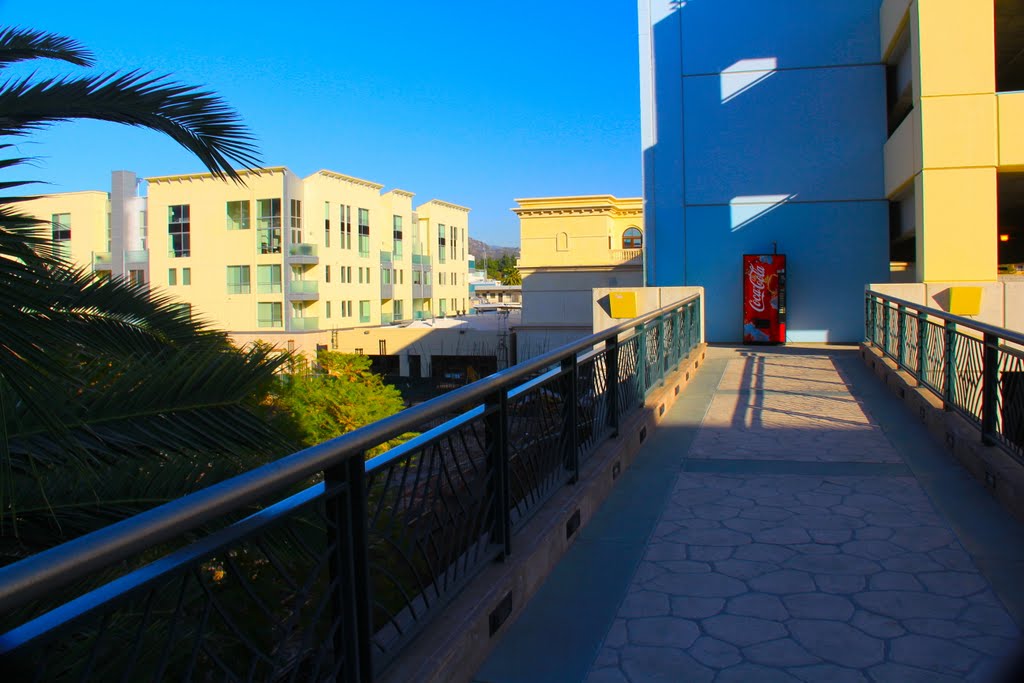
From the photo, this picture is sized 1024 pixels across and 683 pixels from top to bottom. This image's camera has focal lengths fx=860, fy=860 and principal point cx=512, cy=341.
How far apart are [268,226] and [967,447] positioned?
50751mm

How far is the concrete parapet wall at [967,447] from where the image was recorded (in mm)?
5430

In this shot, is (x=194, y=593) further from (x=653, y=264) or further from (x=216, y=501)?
(x=653, y=264)

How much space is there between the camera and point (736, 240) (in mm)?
18547

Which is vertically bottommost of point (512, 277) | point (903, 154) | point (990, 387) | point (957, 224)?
point (990, 387)

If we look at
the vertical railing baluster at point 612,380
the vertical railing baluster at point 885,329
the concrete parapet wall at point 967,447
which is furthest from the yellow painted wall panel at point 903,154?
the vertical railing baluster at point 612,380

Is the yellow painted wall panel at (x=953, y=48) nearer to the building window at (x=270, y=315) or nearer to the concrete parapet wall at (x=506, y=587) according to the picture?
the concrete parapet wall at (x=506, y=587)

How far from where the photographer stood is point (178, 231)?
181 ft

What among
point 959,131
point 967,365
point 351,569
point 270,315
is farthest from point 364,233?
point 351,569

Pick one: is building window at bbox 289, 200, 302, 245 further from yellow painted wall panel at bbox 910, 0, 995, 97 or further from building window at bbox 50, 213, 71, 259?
building window at bbox 50, 213, 71, 259

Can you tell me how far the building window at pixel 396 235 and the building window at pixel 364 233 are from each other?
3.95 meters

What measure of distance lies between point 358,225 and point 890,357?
168 feet

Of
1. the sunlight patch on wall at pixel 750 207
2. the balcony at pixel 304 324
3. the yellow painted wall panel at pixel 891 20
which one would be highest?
the yellow painted wall panel at pixel 891 20

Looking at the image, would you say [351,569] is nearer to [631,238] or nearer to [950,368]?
[950,368]

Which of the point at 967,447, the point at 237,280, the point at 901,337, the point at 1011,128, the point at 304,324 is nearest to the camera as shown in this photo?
the point at 967,447
